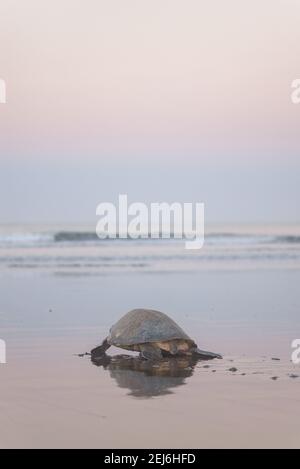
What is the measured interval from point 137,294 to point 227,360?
659cm

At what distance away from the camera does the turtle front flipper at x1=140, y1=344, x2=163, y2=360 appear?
8492 millimetres

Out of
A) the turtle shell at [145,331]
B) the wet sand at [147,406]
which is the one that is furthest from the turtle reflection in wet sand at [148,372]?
the turtle shell at [145,331]

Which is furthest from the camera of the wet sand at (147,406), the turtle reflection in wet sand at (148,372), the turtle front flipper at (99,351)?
the turtle front flipper at (99,351)

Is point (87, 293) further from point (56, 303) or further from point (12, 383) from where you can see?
point (12, 383)

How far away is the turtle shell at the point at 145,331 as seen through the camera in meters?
8.52

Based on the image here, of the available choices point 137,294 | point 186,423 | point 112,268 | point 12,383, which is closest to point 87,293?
point 137,294

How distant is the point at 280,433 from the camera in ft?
18.5

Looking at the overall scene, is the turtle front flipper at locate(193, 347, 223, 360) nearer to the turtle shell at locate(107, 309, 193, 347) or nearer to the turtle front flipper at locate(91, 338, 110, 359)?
the turtle shell at locate(107, 309, 193, 347)

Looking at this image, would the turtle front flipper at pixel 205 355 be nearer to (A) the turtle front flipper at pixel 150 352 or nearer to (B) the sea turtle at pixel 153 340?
(B) the sea turtle at pixel 153 340

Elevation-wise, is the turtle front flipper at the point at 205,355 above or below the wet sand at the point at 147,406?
above

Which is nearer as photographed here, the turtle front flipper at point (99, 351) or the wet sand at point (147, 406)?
the wet sand at point (147, 406)

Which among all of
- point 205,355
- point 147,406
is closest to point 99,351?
point 205,355

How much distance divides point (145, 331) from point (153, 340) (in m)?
0.13

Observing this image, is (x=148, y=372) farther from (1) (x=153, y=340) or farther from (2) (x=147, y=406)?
(2) (x=147, y=406)
